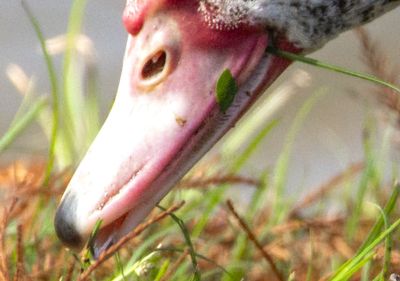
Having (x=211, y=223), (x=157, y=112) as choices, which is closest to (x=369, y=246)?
(x=157, y=112)

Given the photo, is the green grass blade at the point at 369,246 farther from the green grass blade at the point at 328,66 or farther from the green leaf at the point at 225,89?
the green leaf at the point at 225,89

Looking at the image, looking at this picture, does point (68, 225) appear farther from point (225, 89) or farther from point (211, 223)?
point (211, 223)

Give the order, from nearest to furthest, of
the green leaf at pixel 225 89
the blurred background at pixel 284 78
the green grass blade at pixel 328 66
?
the green grass blade at pixel 328 66 < the green leaf at pixel 225 89 < the blurred background at pixel 284 78

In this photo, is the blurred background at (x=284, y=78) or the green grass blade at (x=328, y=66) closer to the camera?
the green grass blade at (x=328, y=66)

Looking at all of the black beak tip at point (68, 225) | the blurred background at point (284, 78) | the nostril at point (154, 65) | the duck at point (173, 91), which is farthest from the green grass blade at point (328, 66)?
Answer: the blurred background at point (284, 78)

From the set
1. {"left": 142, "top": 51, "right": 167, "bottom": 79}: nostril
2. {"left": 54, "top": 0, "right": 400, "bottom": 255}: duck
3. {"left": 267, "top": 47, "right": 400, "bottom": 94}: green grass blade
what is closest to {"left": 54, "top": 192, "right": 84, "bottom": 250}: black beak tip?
{"left": 54, "top": 0, "right": 400, "bottom": 255}: duck

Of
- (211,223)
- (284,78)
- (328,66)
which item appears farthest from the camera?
(284,78)

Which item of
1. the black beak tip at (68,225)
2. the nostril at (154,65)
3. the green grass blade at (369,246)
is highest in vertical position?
the nostril at (154,65)
